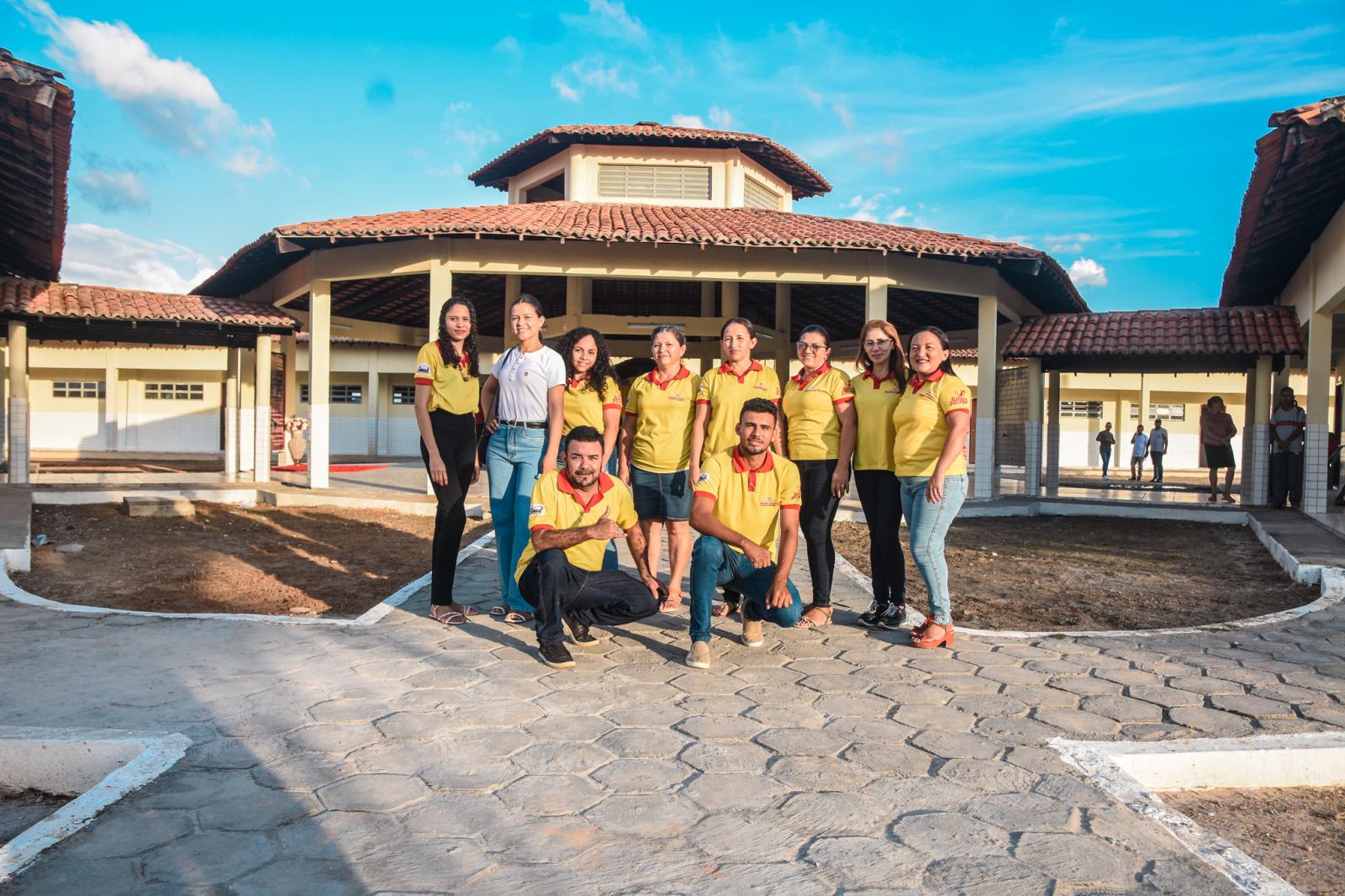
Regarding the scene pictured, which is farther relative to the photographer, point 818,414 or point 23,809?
point 818,414

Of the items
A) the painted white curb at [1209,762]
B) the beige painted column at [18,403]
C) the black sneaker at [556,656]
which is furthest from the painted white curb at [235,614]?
the beige painted column at [18,403]

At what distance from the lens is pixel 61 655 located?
4.33 m

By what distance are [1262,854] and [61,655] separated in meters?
4.80

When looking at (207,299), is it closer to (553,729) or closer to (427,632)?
(427,632)

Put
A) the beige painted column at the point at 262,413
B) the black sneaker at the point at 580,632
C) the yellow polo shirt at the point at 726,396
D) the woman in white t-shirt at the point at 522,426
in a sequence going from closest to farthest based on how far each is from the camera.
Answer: the black sneaker at the point at 580,632 < the woman in white t-shirt at the point at 522,426 < the yellow polo shirt at the point at 726,396 < the beige painted column at the point at 262,413

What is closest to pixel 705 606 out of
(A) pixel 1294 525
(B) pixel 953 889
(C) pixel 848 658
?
(C) pixel 848 658

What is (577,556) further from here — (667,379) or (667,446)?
(667,379)

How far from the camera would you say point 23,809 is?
301 centimetres

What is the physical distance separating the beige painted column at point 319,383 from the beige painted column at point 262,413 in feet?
5.88

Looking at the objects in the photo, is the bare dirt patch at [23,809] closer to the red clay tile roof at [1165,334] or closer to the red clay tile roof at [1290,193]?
the red clay tile roof at [1290,193]

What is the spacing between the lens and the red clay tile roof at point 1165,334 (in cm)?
1279

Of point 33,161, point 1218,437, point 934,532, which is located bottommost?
point 934,532

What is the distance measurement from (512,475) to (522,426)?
0.92ft

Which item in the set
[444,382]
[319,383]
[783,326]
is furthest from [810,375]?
[783,326]
